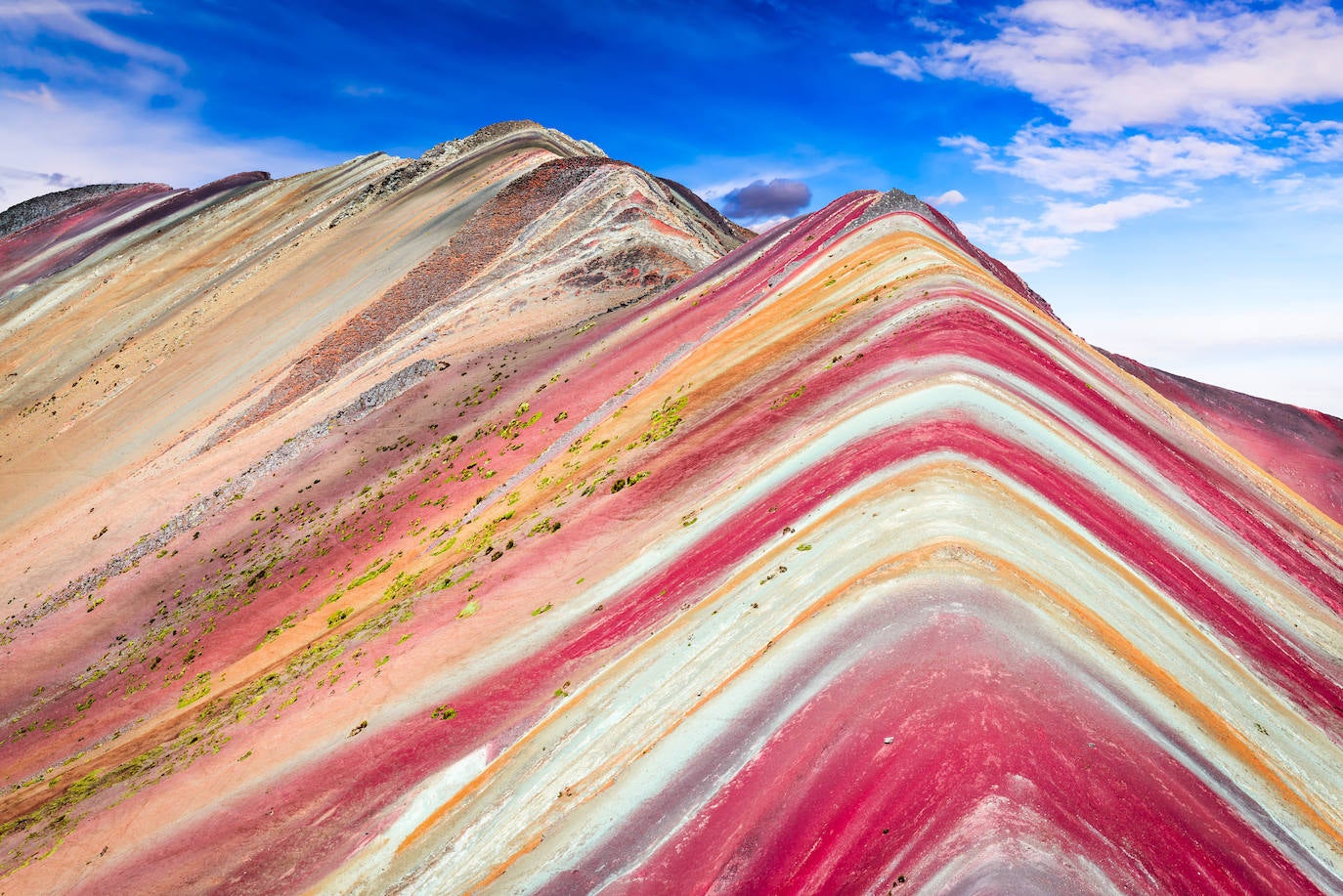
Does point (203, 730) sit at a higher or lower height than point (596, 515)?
lower

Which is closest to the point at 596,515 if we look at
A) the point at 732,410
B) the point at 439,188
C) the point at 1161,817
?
the point at 732,410

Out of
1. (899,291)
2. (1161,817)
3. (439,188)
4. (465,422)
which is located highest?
(439,188)

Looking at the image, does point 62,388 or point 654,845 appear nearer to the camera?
point 654,845

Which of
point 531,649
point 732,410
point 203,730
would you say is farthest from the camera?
point 732,410

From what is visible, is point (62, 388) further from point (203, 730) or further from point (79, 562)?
point (203, 730)

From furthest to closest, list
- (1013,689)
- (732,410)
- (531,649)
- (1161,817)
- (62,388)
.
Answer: (62,388)
(732,410)
(531,649)
(1013,689)
(1161,817)

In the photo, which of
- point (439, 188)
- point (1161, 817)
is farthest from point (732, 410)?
point (439, 188)
